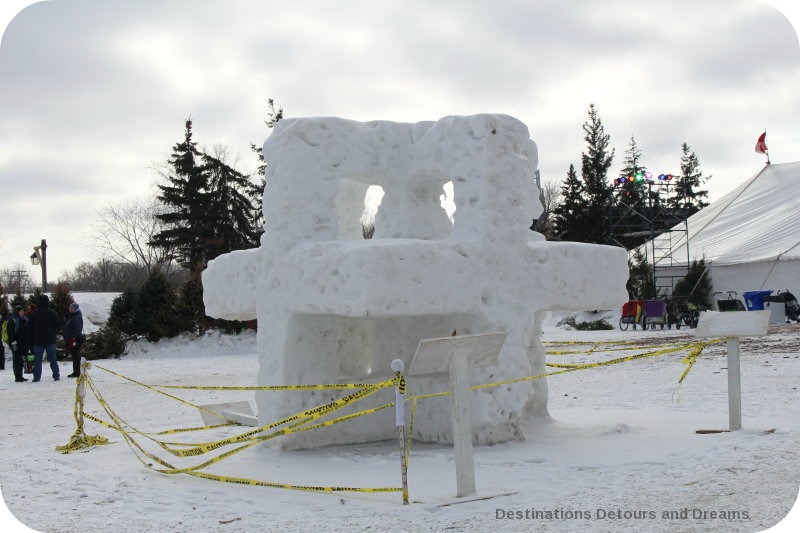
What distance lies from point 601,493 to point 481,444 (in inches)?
76.4

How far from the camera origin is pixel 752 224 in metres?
30.7

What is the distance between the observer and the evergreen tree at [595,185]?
3931cm

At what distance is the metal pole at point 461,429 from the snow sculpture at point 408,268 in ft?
4.45

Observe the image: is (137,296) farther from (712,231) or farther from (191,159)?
(712,231)

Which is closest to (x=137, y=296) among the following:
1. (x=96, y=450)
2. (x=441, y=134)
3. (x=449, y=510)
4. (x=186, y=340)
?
(x=186, y=340)

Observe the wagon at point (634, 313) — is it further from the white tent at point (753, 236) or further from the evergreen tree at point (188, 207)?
the evergreen tree at point (188, 207)

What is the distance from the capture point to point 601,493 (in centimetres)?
627

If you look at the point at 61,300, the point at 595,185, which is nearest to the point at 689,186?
the point at 595,185

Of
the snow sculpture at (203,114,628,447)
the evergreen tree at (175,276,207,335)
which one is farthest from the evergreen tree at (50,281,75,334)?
the snow sculpture at (203,114,628,447)

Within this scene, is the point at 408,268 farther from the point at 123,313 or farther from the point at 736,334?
the point at 123,313

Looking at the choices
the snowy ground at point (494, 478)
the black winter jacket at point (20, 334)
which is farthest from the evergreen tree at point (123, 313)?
the snowy ground at point (494, 478)

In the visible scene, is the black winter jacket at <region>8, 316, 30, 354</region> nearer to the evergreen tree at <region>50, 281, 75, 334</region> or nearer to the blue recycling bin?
the evergreen tree at <region>50, 281, 75, 334</region>

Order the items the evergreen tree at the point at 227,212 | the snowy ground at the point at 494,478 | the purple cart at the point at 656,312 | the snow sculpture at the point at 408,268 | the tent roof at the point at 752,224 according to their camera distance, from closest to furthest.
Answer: the snowy ground at the point at 494,478 → the snow sculpture at the point at 408,268 → the purple cart at the point at 656,312 → the tent roof at the point at 752,224 → the evergreen tree at the point at 227,212

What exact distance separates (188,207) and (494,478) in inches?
1196
